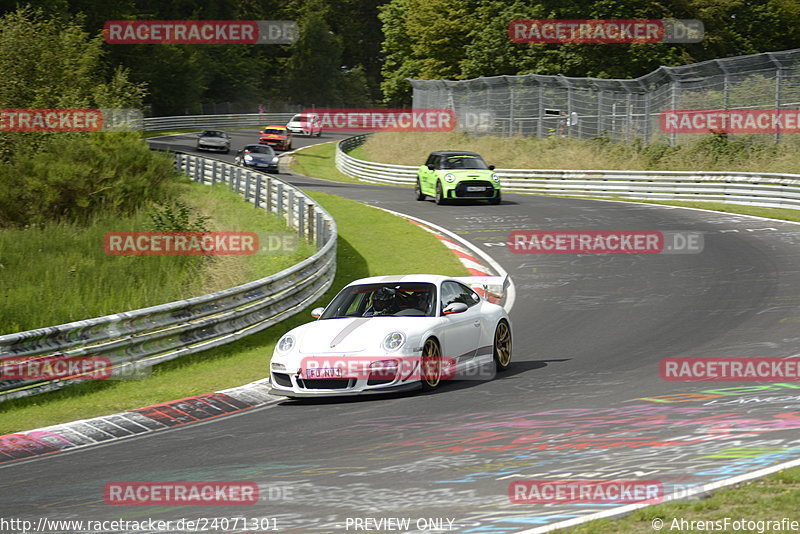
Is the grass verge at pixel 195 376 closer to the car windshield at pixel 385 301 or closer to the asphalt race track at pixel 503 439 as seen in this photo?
the asphalt race track at pixel 503 439

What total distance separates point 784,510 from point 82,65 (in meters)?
38.1

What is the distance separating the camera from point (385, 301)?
38.7 ft

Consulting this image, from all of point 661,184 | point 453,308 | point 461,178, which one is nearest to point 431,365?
point 453,308

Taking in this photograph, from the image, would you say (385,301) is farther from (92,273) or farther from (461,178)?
(461,178)

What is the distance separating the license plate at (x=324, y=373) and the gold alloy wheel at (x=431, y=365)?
0.86 metres

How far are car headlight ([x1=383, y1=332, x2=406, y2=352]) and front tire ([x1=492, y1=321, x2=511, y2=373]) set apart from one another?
5.78ft

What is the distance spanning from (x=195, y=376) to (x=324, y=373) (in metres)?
3.34

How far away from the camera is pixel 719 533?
17.4 feet

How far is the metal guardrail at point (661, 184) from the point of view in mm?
28500

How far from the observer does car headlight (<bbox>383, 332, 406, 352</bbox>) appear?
10.5 m

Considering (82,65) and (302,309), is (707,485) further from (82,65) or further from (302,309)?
(82,65)

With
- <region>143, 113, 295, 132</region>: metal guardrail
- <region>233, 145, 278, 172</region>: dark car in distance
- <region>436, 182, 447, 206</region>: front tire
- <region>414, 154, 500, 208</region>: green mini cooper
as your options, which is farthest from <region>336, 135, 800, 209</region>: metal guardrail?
<region>143, 113, 295, 132</region>: metal guardrail

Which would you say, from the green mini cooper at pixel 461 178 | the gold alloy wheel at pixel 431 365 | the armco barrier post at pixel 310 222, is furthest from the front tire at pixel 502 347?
the green mini cooper at pixel 461 178

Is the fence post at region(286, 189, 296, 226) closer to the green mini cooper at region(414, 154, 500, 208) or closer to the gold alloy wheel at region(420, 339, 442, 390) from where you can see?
the green mini cooper at region(414, 154, 500, 208)
